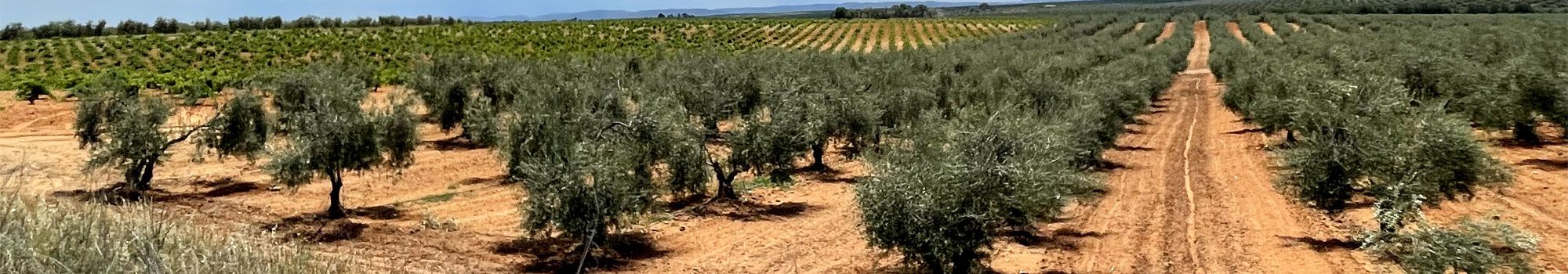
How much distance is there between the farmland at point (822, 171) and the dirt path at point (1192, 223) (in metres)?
0.09

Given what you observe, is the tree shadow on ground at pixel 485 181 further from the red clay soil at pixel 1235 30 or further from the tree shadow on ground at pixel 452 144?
the red clay soil at pixel 1235 30

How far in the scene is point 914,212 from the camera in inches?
435

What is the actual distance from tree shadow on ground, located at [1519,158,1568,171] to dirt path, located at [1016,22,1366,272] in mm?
5731

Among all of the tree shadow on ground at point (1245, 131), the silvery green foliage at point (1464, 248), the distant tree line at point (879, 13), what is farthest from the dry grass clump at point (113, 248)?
the distant tree line at point (879, 13)

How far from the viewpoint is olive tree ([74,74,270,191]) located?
17.7 m

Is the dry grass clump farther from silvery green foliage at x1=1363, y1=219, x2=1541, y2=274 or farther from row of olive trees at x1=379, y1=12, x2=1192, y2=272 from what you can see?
silvery green foliage at x1=1363, y1=219, x2=1541, y2=274

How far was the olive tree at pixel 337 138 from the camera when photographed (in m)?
15.6

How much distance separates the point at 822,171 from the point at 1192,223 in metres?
9.67

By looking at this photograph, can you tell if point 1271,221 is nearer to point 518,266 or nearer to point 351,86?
point 518,266

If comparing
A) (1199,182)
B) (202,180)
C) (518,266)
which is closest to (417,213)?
(518,266)

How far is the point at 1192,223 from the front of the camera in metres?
18.0

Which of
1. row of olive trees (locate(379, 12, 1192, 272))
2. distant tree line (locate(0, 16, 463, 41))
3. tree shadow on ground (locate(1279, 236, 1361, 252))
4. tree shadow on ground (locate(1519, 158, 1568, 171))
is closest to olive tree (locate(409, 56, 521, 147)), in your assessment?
row of olive trees (locate(379, 12, 1192, 272))

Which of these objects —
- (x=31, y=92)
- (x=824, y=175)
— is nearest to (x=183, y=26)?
(x=31, y=92)

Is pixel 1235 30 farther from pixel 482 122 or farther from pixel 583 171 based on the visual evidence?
pixel 583 171
